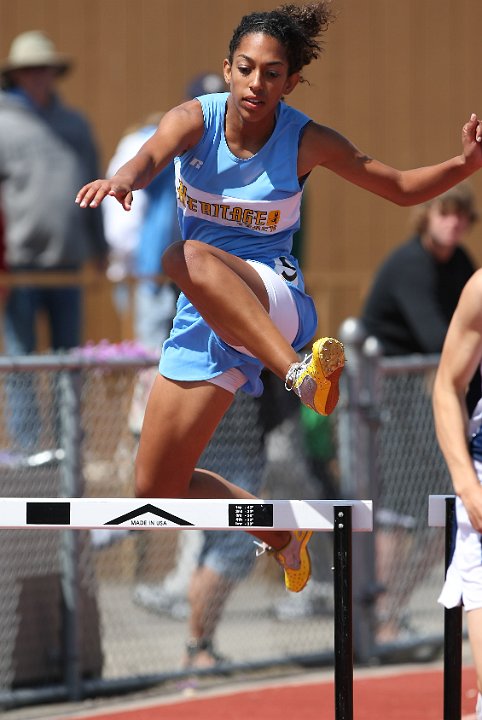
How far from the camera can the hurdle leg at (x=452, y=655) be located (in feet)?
15.5

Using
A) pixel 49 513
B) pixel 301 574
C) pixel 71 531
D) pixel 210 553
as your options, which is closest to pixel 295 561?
pixel 301 574

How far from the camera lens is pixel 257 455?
25.6 feet

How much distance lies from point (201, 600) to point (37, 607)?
0.87 metres

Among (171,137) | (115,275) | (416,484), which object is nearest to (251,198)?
(171,137)

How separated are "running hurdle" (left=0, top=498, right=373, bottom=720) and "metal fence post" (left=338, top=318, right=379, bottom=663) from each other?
11.0ft

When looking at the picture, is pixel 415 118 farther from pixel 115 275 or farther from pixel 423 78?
pixel 115 275

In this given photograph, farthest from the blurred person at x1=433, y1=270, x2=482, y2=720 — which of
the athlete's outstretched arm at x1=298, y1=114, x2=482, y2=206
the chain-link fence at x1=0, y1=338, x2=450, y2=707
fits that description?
the chain-link fence at x1=0, y1=338, x2=450, y2=707

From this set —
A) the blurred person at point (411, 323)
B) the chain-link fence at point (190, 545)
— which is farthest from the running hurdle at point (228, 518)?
the blurred person at point (411, 323)

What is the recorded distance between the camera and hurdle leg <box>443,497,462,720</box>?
473 cm

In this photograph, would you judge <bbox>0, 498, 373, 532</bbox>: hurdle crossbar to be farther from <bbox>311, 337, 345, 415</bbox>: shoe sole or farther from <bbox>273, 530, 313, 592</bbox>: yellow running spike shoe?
<bbox>273, 530, 313, 592</bbox>: yellow running spike shoe

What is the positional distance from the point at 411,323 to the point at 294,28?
3650 millimetres

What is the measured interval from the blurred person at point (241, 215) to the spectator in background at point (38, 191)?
411 cm

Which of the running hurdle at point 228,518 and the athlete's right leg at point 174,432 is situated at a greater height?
the athlete's right leg at point 174,432

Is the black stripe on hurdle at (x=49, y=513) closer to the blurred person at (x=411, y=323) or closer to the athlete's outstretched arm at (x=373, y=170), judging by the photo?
the athlete's outstretched arm at (x=373, y=170)
